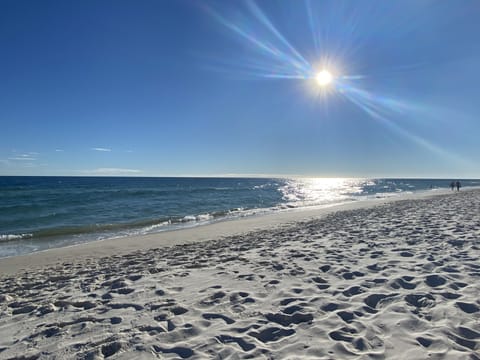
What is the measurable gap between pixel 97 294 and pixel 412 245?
7.02m

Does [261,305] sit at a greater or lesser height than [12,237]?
greater

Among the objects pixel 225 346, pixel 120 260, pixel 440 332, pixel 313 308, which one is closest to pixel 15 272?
pixel 120 260

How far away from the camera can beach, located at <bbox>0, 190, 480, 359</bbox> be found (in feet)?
11.2

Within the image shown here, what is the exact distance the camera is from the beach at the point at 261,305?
11.2 ft

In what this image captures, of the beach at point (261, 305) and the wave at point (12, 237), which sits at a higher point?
the beach at point (261, 305)

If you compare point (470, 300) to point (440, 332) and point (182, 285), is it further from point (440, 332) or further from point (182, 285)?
point (182, 285)

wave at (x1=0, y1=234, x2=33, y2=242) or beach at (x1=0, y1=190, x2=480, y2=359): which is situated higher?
beach at (x1=0, y1=190, x2=480, y2=359)

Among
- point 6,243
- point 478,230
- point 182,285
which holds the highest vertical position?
point 478,230

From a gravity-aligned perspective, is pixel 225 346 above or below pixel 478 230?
below

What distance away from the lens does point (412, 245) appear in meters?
7.53

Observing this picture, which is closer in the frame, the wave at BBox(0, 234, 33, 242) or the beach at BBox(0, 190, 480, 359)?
the beach at BBox(0, 190, 480, 359)

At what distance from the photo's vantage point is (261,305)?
4.48 meters

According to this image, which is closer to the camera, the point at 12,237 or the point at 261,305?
the point at 261,305

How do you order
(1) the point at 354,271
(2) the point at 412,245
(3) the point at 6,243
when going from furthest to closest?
(3) the point at 6,243 < (2) the point at 412,245 < (1) the point at 354,271
